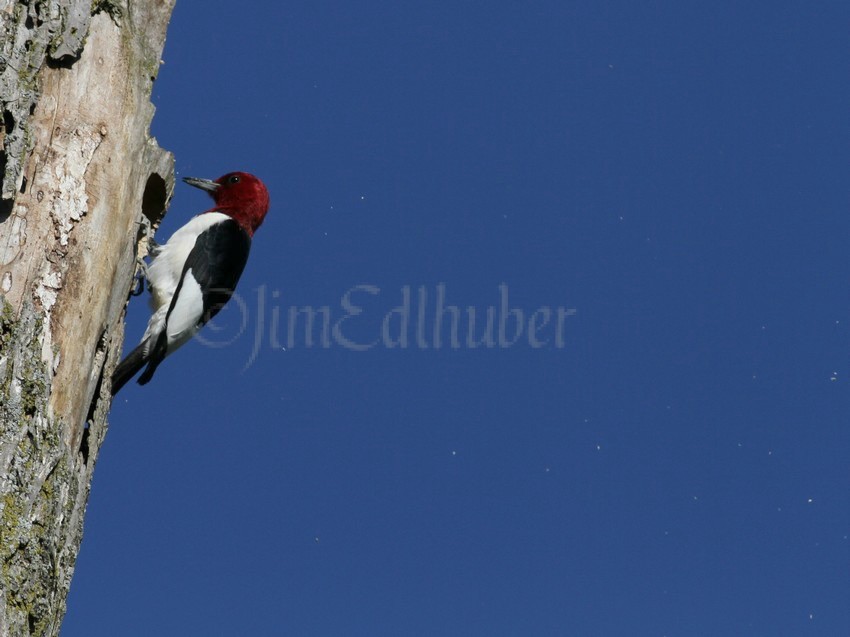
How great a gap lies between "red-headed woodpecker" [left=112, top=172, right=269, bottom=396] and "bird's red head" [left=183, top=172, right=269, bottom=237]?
0.07 m

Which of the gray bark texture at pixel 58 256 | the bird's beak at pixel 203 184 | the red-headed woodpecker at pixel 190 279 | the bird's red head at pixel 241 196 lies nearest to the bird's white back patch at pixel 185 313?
the red-headed woodpecker at pixel 190 279

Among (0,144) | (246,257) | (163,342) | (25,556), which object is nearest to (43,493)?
(25,556)

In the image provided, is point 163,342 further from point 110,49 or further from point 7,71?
point 7,71

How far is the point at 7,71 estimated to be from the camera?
2.66 metres

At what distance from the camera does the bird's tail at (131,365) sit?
417cm

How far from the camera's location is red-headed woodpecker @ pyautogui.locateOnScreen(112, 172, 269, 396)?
15.3ft

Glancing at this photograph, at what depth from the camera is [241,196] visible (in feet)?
19.2

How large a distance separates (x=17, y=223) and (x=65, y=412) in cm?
50

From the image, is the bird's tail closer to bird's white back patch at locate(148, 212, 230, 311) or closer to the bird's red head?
bird's white back patch at locate(148, 212, 230, 311)

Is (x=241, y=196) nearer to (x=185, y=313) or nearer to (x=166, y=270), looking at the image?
(x=166, y=270)

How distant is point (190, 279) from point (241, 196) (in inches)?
40.4

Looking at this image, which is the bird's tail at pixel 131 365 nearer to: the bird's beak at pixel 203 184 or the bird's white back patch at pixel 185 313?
the bird's white back patch at pixel 185 313

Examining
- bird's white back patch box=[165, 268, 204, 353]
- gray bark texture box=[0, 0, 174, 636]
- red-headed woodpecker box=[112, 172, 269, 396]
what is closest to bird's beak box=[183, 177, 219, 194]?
red-headed woodpecker box=[112, 172, 269, 396]

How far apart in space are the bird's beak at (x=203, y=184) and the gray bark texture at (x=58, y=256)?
2.60m
